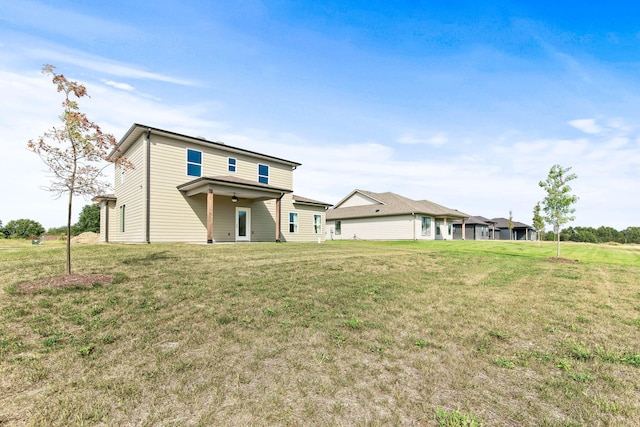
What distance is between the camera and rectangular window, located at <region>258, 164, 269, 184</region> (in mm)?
19469

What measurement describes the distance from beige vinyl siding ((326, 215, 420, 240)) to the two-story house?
45.9ft

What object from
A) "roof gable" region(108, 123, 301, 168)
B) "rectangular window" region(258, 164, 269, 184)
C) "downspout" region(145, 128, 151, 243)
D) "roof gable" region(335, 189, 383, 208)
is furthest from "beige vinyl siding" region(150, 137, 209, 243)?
"roof gable" region(335, 189, 383, 208)

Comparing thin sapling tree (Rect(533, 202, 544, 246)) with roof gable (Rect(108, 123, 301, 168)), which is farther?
thin sapling tree (Rect(533, 202, 544, 246))

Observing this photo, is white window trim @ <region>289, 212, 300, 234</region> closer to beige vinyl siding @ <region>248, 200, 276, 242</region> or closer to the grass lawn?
beige vinyl siding @ <region>248, 200, 276, 242</region>

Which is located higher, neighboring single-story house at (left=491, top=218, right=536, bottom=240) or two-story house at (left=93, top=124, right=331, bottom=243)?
two-story house at (left=93, top=124, right=331, bottom=243)

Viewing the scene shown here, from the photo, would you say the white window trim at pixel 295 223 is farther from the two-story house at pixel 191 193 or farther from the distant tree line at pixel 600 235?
the distant tree line at pixel 600 235

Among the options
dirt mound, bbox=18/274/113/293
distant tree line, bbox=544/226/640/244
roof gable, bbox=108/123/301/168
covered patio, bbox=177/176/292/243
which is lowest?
distant tree line, bbox=544/226/640/244

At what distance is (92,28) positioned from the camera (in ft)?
30.6

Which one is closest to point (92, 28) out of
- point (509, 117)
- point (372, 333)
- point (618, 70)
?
point (372, 333)

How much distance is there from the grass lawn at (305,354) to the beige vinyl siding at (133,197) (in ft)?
26.5

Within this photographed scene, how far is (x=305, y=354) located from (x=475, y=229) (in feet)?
161

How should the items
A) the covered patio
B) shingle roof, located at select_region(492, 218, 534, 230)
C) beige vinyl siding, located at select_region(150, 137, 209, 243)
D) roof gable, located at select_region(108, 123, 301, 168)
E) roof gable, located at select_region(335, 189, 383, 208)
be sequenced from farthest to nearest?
1. shingle roof, located at select_region(492, 218, 534, 230)
2. roof gable, located at select_region(335, 189, 383, 208)
3. beige vinyl siding, located at select_region(150, 137, 209, 243)
4. roof gable, located at select_region(108, 123, 301, 168)
5. the covered patio

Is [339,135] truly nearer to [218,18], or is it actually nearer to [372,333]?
[218,18]

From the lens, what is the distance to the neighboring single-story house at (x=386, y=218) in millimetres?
29922
